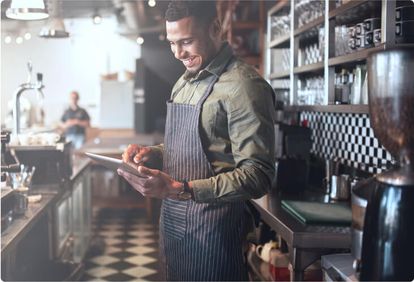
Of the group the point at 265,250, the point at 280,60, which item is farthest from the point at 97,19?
the point at 280,60

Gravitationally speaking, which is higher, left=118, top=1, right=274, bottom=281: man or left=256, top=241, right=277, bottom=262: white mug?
left=118, top=1, right=274, bottom=281: man

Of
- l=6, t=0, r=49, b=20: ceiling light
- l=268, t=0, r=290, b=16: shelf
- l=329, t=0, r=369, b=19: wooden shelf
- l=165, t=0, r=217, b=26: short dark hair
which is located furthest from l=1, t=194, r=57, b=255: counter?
l=268, t=0, r=290, b=16: shelf

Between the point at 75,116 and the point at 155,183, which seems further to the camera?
the point at 75,116

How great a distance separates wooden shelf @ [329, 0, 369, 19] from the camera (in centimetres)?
224

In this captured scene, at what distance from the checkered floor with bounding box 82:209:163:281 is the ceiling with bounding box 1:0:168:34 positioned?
762mm

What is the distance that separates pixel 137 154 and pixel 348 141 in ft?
5.25

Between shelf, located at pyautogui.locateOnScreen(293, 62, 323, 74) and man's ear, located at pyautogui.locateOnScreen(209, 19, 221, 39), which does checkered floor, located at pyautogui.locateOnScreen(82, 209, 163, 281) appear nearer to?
man's ear, located at pyautogui.locateOnScreen(209, 19, 221, 39)

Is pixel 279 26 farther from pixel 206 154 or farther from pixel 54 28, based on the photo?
pixel 206 154

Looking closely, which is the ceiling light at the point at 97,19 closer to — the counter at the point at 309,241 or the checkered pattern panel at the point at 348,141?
the counter at the point at 309,241

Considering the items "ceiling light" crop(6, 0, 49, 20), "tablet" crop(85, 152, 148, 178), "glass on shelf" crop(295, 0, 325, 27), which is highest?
"glass on shelf" crop(295, 0, 325, 27)

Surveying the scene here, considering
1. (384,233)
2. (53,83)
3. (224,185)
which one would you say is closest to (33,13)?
(53,83)

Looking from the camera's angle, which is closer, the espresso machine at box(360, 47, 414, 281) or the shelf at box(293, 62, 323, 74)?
the espresso machine at box(360, 47, 414, 281)

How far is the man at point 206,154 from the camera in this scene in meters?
1.55

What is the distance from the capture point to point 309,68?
9.66ft
